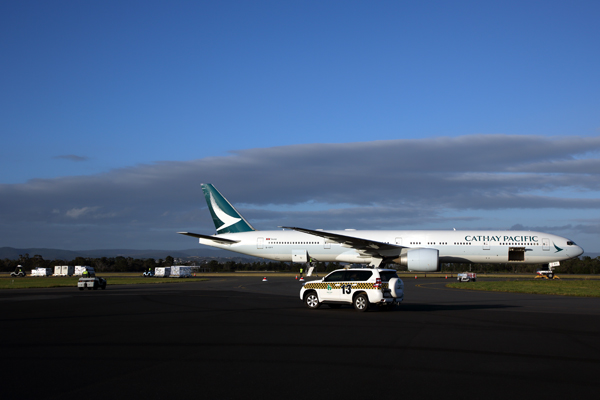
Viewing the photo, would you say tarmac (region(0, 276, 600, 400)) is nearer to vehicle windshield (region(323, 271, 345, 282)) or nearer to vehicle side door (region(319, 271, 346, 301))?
vehicle side door (region(319, 271, 346, 301))

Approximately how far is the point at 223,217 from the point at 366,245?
1829 cm

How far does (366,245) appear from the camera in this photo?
159ft

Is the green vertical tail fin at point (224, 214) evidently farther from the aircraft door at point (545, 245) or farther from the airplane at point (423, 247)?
the aircraft door at point (545, 245)

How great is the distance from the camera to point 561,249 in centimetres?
4788

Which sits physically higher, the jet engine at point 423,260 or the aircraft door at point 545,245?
the aircraft door at point 545,245

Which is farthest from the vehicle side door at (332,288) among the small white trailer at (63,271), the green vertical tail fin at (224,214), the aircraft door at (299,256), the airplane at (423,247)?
the small white trailer at (63,271)

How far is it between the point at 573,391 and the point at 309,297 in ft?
47.5

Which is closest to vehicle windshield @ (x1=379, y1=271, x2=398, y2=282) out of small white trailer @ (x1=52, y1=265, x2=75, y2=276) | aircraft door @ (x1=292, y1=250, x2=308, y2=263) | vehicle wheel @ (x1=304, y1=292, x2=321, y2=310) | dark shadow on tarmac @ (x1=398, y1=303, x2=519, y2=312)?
dark shadow on tarmac @ (x1=398, y1=303, x2=519, y2=312)

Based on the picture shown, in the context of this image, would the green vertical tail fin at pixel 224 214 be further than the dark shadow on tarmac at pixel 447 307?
Yes

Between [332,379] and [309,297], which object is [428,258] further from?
[332,379]

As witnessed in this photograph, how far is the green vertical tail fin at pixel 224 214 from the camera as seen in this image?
189ft

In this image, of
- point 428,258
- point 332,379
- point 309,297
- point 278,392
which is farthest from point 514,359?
point 428,258

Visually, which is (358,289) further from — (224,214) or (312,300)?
(224,214)

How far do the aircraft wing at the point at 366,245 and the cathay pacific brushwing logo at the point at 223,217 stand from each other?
12607 millimetres
